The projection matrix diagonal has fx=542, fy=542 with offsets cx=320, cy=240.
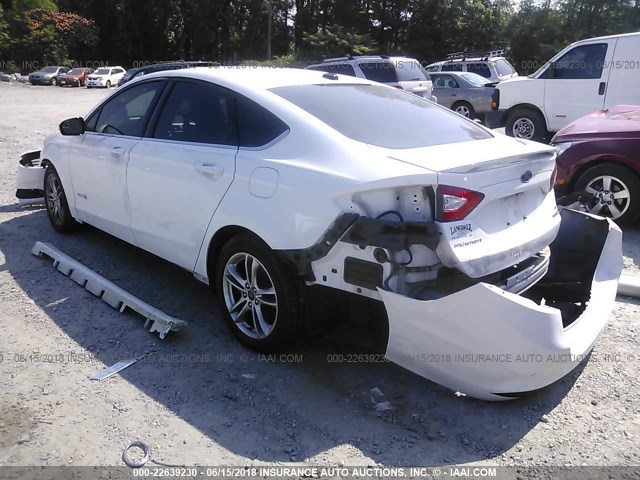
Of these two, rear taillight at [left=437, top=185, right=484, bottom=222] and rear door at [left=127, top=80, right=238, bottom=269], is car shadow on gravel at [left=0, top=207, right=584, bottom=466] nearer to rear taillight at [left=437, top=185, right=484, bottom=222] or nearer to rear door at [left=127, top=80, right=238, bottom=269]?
rear door at [left=127, top=80, right=238, bottom=269]

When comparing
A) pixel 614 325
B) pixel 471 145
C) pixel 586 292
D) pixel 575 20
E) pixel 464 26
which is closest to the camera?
pixel 471 145

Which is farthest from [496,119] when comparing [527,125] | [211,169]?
[211,169]

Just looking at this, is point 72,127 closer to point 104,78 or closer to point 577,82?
point 577,82

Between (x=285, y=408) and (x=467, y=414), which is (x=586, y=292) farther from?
(x=285, y=408)

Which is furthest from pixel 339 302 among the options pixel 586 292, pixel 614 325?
pixel 614 325

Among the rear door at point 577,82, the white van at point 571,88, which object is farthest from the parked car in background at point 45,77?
the rear door at point 577,82

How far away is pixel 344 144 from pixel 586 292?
1.94m

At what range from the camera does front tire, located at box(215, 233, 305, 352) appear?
311 cm

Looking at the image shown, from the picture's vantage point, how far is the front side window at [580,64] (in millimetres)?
9617

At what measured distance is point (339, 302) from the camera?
306cm

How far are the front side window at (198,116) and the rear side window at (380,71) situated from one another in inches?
384

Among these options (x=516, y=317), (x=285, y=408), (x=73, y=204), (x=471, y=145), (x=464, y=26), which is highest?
(x=464, y=26)

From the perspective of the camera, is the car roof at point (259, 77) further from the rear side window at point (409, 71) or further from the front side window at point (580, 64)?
the rear side window at point (409, 71)

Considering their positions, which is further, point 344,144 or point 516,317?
point 344,144
